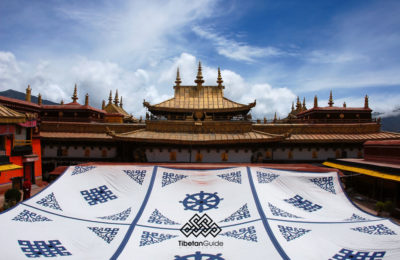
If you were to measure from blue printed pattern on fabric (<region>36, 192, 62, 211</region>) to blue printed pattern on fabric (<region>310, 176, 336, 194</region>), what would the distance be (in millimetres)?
9556

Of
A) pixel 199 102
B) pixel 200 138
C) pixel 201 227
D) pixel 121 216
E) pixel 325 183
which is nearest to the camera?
pixel 201 227

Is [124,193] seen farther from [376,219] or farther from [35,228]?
[376,219]

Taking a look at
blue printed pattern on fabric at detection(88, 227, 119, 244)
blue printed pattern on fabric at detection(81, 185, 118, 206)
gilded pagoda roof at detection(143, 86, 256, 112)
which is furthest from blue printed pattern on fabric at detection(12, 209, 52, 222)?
gilded pagoda roof at detection(143, 86, 256, 112)

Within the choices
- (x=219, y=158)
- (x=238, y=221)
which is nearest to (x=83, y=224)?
(x=238, y=221)

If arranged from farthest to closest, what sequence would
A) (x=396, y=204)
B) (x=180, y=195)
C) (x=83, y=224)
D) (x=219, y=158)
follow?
(x=219, y=158)
(x=396, y=204)
(x=180, y=195)
(x=83, y=224)

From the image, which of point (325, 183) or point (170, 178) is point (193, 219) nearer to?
point (170, 178)

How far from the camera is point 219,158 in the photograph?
61.5ft

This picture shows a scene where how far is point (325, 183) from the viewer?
978 centimetres

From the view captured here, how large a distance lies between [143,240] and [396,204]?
1465 cm

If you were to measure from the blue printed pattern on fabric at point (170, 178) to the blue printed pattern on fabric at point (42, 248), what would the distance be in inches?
155

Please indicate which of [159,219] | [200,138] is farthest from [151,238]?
[200,138]

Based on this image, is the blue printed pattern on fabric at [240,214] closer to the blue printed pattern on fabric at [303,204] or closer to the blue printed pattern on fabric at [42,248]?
the blue printed pattern on fabric at [303,204]

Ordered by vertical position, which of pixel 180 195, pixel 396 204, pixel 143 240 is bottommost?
pixel 396 204

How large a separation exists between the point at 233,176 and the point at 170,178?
100 inches
